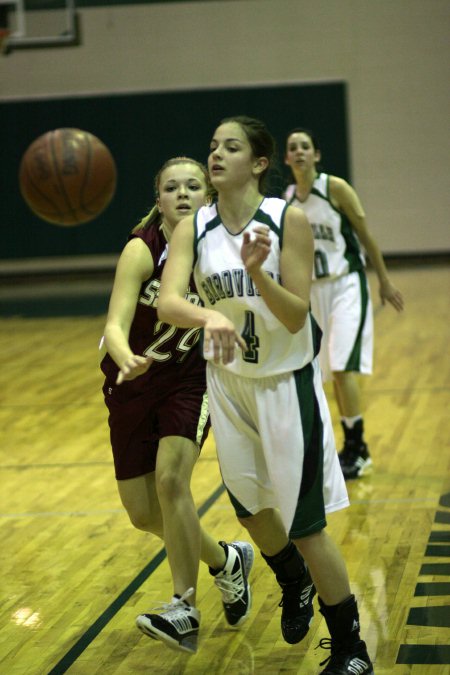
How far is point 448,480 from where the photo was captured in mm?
5688

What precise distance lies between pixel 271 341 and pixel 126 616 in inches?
54.9

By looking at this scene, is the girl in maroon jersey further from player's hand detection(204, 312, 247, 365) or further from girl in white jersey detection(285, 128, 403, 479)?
girl in white jersey detection(285, 128, 403, 479)

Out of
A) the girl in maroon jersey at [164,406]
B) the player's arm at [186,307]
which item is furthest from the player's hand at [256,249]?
the girl in maroon jersey at [164,406]

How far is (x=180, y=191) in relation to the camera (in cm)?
381

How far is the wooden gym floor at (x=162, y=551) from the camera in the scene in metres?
3.65

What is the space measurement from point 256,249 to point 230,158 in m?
0.41

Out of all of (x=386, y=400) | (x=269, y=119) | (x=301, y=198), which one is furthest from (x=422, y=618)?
(x=269, y=119)

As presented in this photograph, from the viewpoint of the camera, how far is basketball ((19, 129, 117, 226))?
876cm

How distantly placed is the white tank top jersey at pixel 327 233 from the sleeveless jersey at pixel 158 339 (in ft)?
7.11

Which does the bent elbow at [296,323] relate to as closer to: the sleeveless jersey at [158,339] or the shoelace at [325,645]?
the sleeveless jersey at [158,339]

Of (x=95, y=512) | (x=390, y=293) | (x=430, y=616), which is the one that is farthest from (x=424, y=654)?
(x=390, y=293)

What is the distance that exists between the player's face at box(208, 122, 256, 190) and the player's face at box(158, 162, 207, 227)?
1.77ft

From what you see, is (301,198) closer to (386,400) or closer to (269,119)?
Answer: (386,400)

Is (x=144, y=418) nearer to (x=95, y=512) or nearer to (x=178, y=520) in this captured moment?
(x=178, y=520)
